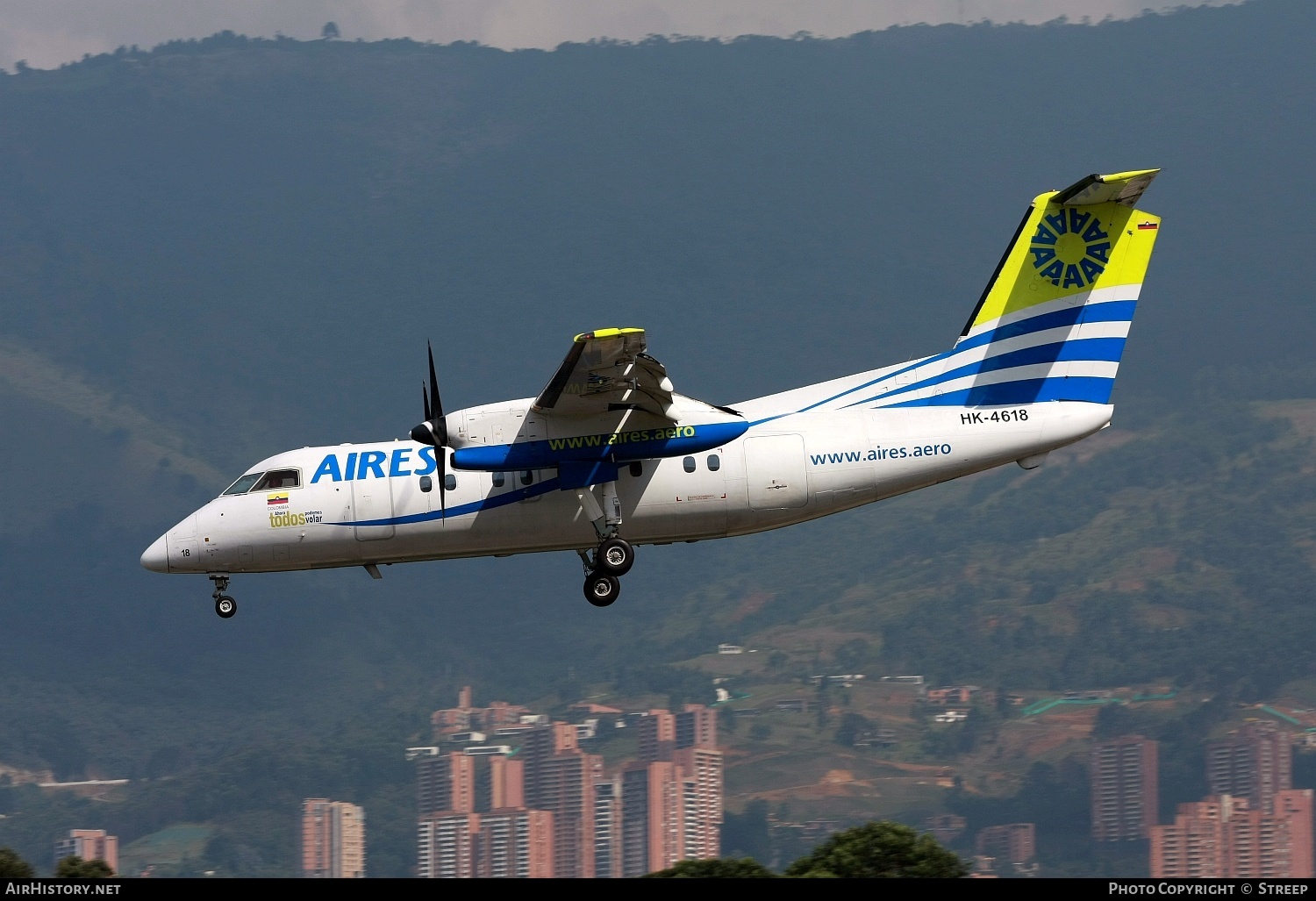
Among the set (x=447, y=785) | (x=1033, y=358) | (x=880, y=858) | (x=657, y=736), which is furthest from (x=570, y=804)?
(x=1033, y=358)

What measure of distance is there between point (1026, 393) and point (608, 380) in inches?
278

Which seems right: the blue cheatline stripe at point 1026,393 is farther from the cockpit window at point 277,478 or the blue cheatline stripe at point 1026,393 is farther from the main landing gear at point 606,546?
the cockpit window at point 277,478

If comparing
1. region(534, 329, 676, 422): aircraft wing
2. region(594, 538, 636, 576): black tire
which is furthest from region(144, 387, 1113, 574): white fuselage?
region(534, 329, 676, 422): aircraft wing

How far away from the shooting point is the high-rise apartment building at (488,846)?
121688mm

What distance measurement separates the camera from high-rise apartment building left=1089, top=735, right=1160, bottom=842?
445 feet

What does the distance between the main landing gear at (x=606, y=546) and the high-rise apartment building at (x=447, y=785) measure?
387 ft

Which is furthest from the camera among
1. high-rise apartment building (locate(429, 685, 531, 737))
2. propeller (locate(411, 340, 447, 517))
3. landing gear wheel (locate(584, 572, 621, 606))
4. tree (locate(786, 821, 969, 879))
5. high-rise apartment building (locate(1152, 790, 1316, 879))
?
high-rise apartment building (locate(429, 685, 531, 737))

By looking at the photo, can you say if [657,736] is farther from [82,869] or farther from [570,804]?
[82,869]

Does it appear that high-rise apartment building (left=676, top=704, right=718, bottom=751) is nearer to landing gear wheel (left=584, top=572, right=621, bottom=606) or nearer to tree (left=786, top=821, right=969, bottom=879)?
tree (left=786, top=821, right=969, bottom=879)

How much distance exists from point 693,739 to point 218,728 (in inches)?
2250

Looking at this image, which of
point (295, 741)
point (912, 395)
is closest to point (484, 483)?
point (912, 395)

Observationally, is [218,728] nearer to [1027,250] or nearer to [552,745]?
[552,745]

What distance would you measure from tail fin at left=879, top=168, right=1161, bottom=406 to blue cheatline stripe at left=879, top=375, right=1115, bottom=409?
0.5 inches
